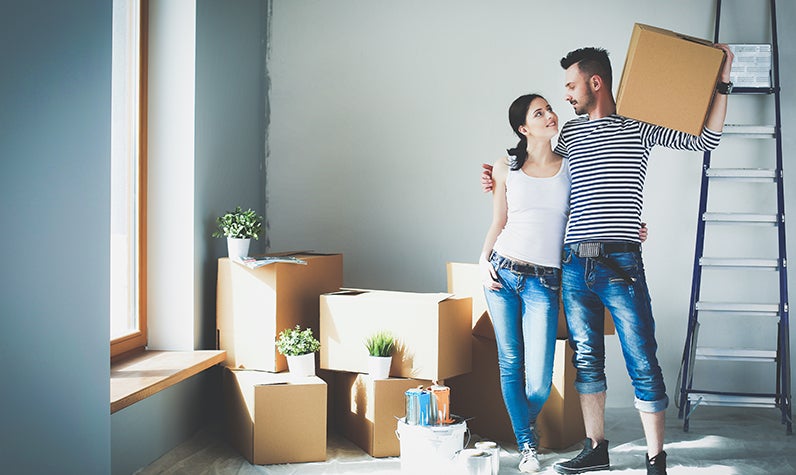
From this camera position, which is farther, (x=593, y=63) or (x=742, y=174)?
(x=742, y=174)

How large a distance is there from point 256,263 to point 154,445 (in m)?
0.76

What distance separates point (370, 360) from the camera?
9.11 ft

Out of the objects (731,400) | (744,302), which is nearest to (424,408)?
(731,400)

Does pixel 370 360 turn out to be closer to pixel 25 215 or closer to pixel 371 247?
pixel 371 247

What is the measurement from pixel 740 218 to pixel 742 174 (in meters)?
0.21

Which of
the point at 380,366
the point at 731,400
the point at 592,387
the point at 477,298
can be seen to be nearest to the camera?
the point at 592,387

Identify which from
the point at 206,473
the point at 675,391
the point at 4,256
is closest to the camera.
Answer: the point at 4,256

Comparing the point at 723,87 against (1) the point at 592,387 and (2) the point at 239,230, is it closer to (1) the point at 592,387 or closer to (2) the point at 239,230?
(1) the point at 592,387

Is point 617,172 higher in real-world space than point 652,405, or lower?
higher

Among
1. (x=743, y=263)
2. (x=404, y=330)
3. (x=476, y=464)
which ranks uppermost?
→ (x=743, y=263)

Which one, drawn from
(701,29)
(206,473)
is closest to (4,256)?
(206,473)

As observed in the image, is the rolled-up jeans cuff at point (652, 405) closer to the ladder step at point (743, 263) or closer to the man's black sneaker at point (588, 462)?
the man's black sneaker at point (588, 462)

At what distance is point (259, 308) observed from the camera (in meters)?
2.91

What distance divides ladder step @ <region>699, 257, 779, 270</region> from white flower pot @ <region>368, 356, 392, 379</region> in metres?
1.64
